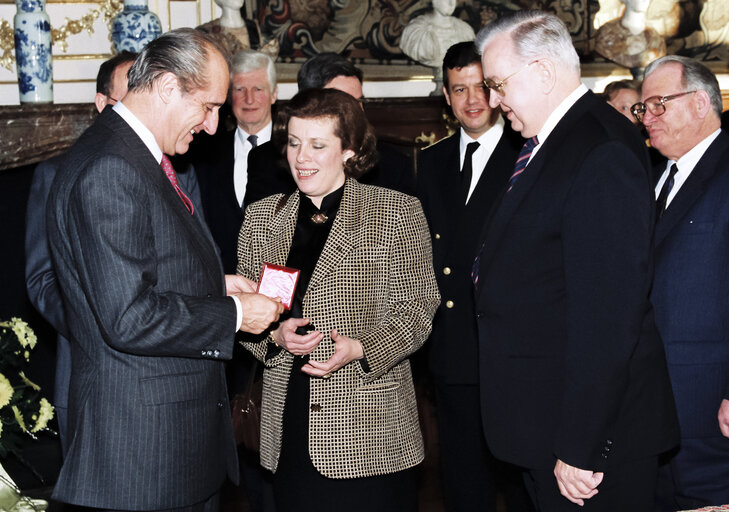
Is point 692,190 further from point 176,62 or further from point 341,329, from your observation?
point 176,62

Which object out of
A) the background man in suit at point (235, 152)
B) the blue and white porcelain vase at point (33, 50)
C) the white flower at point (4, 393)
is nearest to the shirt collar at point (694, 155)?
the background man in suit at point (235, 152)

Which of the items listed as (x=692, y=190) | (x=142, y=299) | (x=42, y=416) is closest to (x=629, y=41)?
(x=692, y=190)

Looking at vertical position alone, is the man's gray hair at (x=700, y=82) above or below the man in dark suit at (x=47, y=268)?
above

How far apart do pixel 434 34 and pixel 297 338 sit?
11.1ft

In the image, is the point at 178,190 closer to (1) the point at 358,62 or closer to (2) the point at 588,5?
(1) the point at 358,62

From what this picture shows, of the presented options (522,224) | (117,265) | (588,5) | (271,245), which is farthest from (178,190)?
(588,5)

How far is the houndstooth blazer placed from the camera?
282cm

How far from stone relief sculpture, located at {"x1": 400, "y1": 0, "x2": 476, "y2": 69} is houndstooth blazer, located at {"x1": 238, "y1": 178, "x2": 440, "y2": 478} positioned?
278cm

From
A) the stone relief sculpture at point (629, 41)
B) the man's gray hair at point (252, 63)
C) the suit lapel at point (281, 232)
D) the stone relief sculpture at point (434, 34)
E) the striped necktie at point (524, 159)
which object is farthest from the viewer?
the stone relief sculpture at point (629, 41)

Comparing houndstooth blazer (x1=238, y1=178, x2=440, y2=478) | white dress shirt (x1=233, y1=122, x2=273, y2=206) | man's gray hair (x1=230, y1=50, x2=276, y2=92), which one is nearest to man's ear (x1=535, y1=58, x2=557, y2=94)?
houndstooth blazer (x1=238, y1=178, x2=440, y2=478)

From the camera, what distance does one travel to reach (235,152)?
173 inches

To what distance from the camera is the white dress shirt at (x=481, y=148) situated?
3711 millimetres

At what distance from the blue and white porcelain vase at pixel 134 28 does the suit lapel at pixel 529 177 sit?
126 inches

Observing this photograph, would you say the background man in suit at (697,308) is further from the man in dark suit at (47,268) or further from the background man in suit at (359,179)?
the man in dark suit at (47,268)
